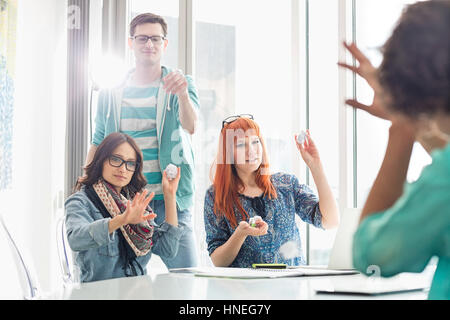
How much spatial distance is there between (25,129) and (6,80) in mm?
393

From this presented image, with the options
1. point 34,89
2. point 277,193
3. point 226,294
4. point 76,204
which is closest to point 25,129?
point 34,89

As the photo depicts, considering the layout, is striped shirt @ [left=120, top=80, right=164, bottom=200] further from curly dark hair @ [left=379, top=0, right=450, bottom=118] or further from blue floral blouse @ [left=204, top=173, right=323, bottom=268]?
curly dark hair @ [left=379, top=0, right=450, bottom=118]

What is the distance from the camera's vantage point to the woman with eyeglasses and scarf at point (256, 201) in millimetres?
1775

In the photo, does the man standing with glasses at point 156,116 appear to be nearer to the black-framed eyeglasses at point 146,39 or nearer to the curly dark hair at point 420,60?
the black-framed eyeglasses at point 146,39

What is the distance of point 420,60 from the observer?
1.61 ft

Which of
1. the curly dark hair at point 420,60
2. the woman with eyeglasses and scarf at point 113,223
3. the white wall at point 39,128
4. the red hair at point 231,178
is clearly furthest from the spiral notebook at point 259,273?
the white wall at point 39,128

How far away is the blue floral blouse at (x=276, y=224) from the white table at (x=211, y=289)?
0.57 meters

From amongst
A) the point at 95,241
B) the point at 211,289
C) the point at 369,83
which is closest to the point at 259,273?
the point at 211,289

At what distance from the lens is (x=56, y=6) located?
318cm

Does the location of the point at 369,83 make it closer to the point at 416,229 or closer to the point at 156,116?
the point at 416,229

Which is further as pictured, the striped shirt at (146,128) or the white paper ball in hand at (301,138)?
the striped shirt at (146,128)

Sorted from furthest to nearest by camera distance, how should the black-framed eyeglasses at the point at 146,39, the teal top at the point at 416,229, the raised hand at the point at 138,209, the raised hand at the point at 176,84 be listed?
the black-framed eyeglasses at the point at 146,39
the raised hand at the point at 176,84
the raised hand at the point at 138,209
the teal top at the point at 416,229

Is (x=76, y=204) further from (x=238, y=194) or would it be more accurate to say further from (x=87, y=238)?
(x=238, y=194)

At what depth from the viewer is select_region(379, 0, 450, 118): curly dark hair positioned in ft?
1.59
